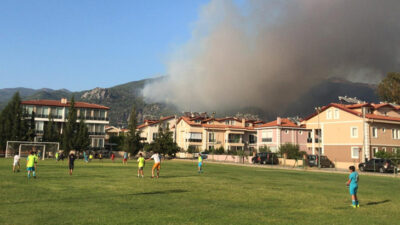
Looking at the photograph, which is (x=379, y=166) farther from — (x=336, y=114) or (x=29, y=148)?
(x=29, y=148)

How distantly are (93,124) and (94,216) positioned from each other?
9076cm

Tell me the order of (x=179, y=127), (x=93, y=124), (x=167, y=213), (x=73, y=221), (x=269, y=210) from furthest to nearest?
1. (x=179, y=127)
2. (x=93, y=124)
3. (x=269, y=210)
4. (x=167, y=213)
5. (x=73, y=221)

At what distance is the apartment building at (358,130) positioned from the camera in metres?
57.6

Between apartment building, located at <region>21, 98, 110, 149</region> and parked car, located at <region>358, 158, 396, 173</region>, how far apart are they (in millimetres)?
66235

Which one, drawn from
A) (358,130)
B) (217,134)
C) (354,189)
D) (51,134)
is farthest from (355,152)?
(51,134)

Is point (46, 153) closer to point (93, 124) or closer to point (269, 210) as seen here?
point (93, 124)

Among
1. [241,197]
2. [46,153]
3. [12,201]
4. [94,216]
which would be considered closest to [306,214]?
[241,197]

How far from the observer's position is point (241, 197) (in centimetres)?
1590

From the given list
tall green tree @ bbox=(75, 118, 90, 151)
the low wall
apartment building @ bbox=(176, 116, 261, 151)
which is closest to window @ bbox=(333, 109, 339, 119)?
the low wall

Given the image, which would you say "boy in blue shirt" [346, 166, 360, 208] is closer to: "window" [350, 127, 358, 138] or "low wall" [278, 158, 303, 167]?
"low wall" [278, 158, 303, 167]

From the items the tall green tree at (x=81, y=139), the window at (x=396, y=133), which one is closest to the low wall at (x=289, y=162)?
the window at (x=396, y=133)

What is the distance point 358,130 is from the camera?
58812mm

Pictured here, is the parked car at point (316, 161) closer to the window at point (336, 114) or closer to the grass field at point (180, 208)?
the window at point (336, 114)

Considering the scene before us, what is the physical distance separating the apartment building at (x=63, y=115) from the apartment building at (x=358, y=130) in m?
57.6
